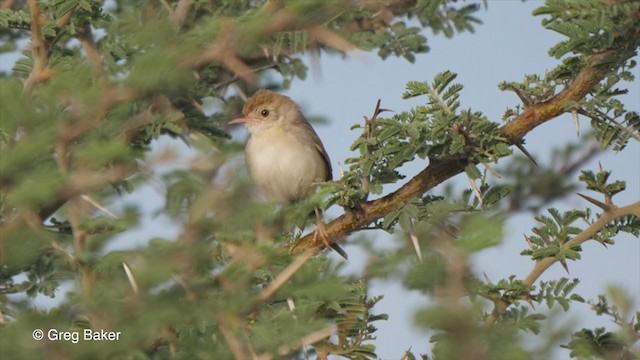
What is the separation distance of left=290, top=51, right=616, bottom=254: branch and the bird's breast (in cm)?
255

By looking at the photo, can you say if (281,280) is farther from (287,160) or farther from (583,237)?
(287,160)

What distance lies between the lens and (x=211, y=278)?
2424 millimetres

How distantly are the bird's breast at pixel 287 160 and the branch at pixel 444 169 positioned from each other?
255 centimetres

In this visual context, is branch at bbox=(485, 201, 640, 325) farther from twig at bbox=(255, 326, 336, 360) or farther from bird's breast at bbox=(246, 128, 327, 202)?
bird's breast at bbox=(246, 128, 327, 202)

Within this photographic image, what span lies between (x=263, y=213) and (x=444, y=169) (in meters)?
1.78

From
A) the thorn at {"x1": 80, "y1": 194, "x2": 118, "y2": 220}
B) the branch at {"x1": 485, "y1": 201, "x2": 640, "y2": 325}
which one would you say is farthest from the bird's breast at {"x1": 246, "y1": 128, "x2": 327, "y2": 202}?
the thorn at {"x1": 80, "y1": 194, "x2": 118, "y2": 220}

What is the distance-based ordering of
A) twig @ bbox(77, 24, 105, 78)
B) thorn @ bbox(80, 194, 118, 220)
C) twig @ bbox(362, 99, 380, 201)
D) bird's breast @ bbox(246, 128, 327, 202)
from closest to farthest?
thorn @ bbox(80, 194, 118, 220), twig @ bbox(362, 99, 380, 201), twig @ bbox(77, 24, 105, 78), bird's breast @ bbox(246, 128, 327, 202)

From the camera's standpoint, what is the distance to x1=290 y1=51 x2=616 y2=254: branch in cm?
377

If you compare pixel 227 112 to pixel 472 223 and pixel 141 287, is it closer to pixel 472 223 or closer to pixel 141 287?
pixel 141 287

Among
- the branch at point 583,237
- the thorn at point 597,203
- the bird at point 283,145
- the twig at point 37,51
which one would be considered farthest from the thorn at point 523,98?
the bird at point 283,145

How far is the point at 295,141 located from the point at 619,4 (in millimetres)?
4373

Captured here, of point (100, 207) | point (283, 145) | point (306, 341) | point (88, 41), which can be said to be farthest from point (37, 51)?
point (283, 145)

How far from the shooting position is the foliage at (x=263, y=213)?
221 centimetres

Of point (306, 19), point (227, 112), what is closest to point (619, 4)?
point (306, 19)
